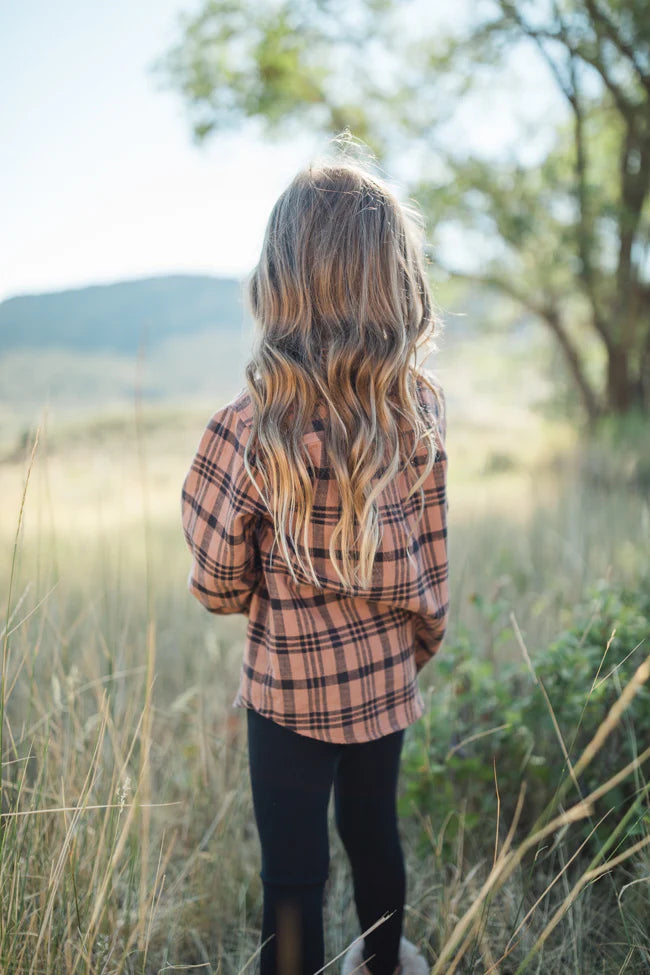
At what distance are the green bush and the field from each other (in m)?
0.01

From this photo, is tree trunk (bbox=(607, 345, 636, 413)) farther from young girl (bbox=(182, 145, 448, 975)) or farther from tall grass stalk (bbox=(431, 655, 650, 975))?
tall grass stalk (bbox=(431, 655, 650, 975))

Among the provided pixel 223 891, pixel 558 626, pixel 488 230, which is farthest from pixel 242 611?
pixel 488 230

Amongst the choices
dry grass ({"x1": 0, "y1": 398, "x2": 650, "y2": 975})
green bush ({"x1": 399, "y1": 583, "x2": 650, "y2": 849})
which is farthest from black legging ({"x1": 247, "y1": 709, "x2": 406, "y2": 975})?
green bush ({"x1": 399, "y1": 583, "x2": 650, "y2": 849})

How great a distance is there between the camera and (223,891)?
5.58 ft

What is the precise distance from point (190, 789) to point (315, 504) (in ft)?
3.78

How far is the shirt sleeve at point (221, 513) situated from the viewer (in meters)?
1.25

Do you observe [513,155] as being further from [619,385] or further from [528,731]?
[528,731]

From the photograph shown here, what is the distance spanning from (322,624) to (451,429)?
49.0 feet

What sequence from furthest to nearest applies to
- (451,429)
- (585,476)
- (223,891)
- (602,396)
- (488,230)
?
1. (451,429)
2. (602,396)
3. (488,230)
4. (585,476)
5. (223,891)

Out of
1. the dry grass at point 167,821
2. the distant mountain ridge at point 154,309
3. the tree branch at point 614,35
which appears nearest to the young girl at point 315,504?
the dry grass at point 167,821

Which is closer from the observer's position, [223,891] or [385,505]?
[385,505]

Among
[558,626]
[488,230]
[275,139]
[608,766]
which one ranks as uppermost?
[275,139]

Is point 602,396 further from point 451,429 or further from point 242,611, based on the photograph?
point 242,611

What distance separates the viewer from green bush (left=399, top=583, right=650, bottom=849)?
1.74m
